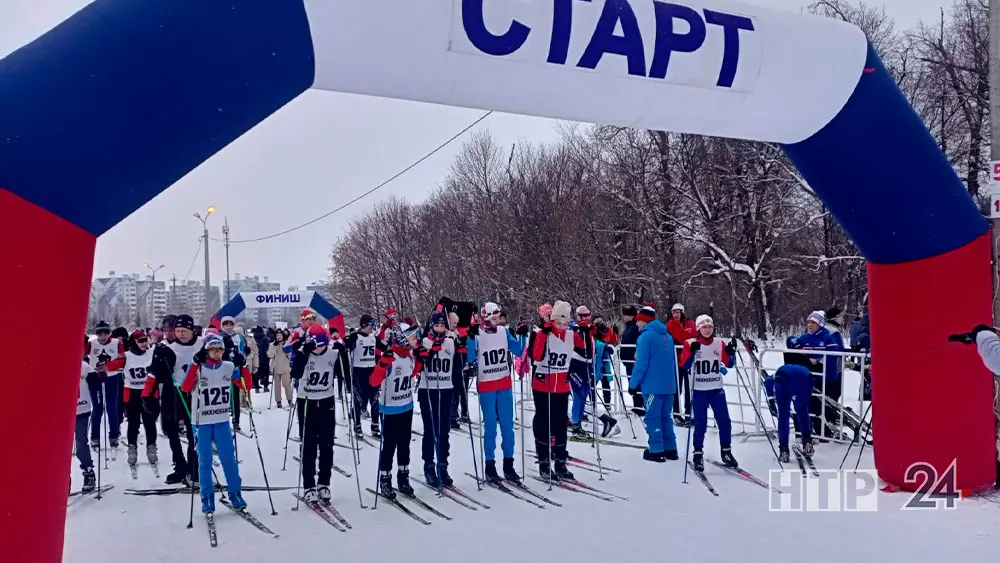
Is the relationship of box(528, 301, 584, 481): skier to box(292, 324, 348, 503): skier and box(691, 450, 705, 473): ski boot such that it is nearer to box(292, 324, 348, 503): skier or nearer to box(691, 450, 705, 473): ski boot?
box(691, 450, 705, 473): ski boot

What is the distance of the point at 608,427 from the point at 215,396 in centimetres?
548

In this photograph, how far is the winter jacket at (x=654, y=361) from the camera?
865 cm

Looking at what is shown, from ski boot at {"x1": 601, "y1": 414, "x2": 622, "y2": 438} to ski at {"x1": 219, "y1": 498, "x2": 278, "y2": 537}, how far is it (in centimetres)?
507

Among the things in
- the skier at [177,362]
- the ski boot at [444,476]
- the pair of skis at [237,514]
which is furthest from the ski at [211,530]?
the ski boot at [444,476]

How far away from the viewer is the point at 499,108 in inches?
207

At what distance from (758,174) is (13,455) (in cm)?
2703

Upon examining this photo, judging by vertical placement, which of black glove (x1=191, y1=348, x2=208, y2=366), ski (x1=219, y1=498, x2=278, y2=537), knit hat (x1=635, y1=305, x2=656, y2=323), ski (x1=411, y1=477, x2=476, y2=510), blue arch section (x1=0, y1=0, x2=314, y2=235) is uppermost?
blue arch section (x1=0, y1=0, x2=314, y2=235)

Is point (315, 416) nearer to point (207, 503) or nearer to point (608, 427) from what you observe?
point (207, 503)

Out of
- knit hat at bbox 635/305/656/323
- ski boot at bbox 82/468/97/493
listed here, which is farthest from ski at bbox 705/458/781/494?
ski boot at bbox 82/468/97/493

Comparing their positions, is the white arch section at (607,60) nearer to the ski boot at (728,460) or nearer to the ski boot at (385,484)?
the ski boot at (728,460)

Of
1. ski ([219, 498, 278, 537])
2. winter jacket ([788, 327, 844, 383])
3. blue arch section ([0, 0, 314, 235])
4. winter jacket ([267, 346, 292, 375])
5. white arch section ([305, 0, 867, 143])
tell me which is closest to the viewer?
blue arch section ([0, 0, 314, 235])

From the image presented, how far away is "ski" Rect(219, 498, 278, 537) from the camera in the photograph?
631 cm

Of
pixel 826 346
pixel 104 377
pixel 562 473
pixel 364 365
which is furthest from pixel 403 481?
pixel 826 346

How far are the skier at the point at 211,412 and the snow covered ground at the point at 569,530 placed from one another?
0.98ft
